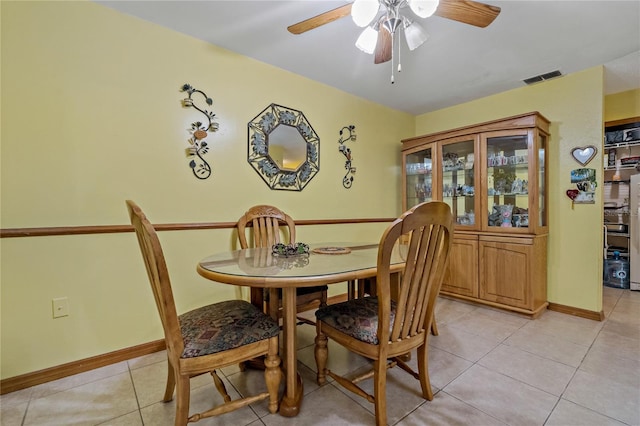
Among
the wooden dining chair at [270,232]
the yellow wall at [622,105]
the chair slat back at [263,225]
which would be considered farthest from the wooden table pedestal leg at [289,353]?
the yellow wall at [622,105]

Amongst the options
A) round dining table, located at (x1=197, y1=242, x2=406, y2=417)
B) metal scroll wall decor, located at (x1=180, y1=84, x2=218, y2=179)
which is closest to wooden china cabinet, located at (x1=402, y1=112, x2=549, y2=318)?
round dining table, located at (x1=197, y1=242, x2=406, y2=417)

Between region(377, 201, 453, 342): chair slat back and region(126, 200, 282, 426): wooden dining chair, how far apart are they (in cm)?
56

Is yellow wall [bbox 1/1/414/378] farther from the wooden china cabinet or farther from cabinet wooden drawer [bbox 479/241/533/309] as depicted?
cabinet wooden drawer [bbox 479/241/533/309]

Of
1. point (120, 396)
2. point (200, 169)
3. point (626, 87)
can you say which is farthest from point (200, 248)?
point (626, 87)

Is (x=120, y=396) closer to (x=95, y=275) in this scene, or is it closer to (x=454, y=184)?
(x=95, y=275)

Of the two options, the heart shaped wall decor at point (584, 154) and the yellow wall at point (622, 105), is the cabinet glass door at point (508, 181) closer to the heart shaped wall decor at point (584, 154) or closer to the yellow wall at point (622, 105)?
the heart shaped wall decor at point (584, 154)

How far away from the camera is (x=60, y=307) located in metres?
1.68

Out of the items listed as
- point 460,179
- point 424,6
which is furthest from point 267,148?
point 460,179

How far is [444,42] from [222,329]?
2.48 metres

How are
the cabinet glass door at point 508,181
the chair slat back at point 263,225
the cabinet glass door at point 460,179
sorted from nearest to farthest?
1. the chair slat back at point 263,225
2. the cabinet glass door at point 508,181
3. the cabinet glass door at point 460,179

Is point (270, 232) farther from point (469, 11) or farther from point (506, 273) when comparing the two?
point (506, 273)

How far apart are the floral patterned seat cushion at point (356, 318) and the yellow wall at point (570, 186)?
2230 mm

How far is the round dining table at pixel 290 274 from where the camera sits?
3.78 ft

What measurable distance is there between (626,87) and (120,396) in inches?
200
